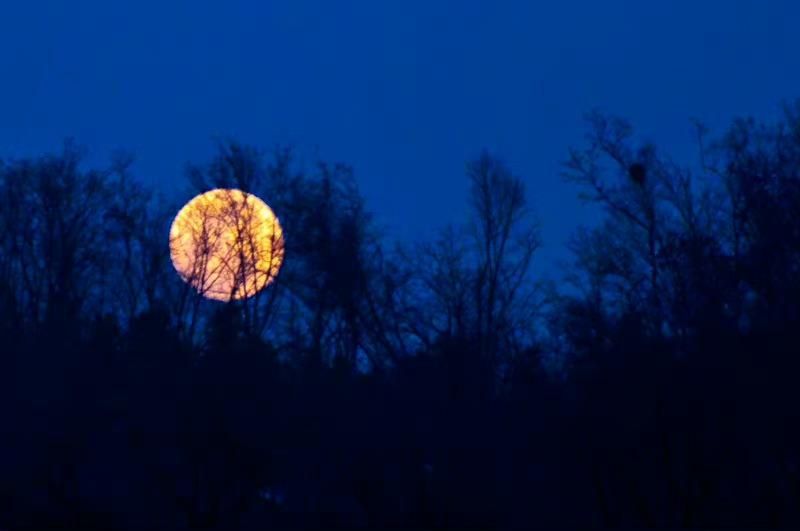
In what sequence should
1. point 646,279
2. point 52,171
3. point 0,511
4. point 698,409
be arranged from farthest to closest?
point 52,171 → point 646,279 → point 0,511 → point 698,409

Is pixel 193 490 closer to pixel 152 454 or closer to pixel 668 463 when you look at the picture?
pixel 152 454

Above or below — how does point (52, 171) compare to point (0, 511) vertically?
above

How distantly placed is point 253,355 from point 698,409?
8125 mm

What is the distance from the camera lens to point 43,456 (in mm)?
24656

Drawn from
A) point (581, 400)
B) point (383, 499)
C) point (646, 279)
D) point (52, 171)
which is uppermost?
point (52, 171)

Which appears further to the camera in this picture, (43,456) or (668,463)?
(43,456)

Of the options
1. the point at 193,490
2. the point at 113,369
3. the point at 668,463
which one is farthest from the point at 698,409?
the point at 113,369

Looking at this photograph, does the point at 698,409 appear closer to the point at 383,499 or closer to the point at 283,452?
the point at 383,499

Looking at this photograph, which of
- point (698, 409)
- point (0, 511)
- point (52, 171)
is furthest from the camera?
point (52, 171)

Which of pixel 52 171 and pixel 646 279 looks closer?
pixel 646 279

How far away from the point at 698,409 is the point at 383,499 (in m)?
5.98

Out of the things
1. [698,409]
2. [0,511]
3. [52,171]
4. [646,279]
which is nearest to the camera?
[698,409]

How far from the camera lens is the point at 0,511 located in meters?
24.6

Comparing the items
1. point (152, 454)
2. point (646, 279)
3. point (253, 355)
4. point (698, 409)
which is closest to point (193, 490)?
point (152, 454)
